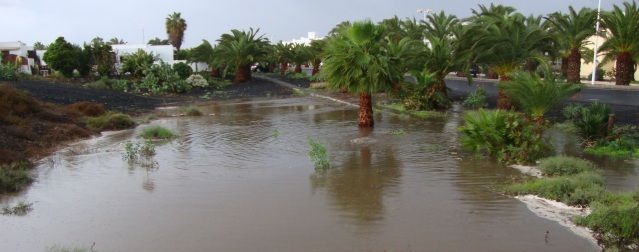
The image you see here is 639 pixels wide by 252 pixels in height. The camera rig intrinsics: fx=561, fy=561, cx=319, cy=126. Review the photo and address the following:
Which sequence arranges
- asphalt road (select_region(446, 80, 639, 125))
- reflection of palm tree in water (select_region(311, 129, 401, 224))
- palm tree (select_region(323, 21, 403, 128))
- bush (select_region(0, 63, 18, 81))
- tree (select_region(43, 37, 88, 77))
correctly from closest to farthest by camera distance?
1. reflection of palm tree in water (select_region(311, 129, 401, 224))
2. palm tree (select_region(323, 21, 403, 128))
3. asphalt road (select_region(446, 80, 639, 125))
4. bush (select_region(0, 63, 18, 81))
5. tree (select_region(43, 37, 88, 77))

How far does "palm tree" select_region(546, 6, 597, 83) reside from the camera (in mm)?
33250

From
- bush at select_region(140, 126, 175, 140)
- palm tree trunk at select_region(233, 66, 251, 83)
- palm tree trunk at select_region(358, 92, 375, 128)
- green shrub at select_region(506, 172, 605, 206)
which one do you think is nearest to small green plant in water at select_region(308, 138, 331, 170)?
green shrub at select_region(506, 172, 605, 206)

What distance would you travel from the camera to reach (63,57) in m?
35.1

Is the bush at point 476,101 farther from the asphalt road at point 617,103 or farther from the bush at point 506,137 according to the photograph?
the bush at point 506,137

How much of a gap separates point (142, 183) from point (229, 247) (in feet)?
13.2

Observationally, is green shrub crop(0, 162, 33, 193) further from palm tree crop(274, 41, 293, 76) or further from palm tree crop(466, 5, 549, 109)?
palm tree crop(274, 41, 293, 76)

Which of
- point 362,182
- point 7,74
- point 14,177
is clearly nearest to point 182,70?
point 7,74

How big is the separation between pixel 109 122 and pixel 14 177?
27.6 feet

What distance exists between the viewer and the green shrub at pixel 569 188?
7.96 m

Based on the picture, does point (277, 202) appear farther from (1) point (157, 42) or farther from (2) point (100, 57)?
(1) point (157, 42)

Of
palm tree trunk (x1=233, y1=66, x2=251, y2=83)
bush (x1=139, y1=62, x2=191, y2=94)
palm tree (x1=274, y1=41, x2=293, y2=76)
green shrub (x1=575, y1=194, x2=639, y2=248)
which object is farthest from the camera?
palm tree (x1=274, y1=41, x2=293, y2=76)

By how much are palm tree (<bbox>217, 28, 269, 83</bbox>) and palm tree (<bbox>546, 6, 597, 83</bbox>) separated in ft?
66.2

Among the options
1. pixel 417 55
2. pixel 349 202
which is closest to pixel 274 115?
pixel 417 55

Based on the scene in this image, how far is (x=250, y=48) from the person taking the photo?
41.2 m
